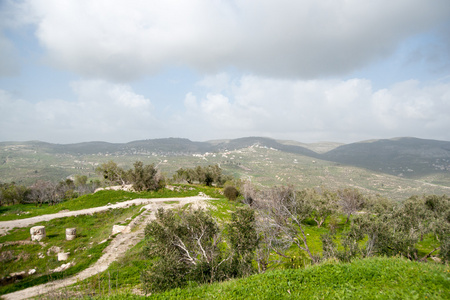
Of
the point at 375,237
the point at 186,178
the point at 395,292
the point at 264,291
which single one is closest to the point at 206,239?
the point at 264,291

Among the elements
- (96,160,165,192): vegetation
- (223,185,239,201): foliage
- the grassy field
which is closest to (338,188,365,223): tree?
(223,185,239,201): foliage

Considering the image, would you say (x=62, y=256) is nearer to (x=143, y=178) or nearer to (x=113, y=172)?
(x=143, y=178)

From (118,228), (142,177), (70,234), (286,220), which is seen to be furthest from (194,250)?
(142,177)

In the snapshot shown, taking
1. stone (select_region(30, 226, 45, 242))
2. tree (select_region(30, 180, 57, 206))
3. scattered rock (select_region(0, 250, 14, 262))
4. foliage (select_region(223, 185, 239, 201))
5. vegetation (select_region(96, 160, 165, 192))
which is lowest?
tree (select_region(30, 180, 57, 206))

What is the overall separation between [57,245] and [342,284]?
31540 mm

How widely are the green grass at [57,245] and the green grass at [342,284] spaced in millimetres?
14850

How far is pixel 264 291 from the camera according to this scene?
9.82m

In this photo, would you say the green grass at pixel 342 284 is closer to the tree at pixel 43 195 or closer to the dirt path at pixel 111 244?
the dirt path at pixel 111 244

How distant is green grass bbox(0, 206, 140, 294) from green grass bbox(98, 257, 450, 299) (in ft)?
48.7

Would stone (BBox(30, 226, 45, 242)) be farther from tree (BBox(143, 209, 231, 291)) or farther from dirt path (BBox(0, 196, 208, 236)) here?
tree (BBox(143, 209, 231, 291))

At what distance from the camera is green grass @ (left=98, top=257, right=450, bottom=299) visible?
8.91 m

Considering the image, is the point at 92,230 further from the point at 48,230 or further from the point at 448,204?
the point at 448,204

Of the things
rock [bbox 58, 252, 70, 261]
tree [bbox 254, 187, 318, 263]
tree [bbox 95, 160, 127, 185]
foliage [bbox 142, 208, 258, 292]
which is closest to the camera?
foliage [bbox 142, 208, 258, 292]

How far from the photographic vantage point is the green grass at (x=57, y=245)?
19.1m
